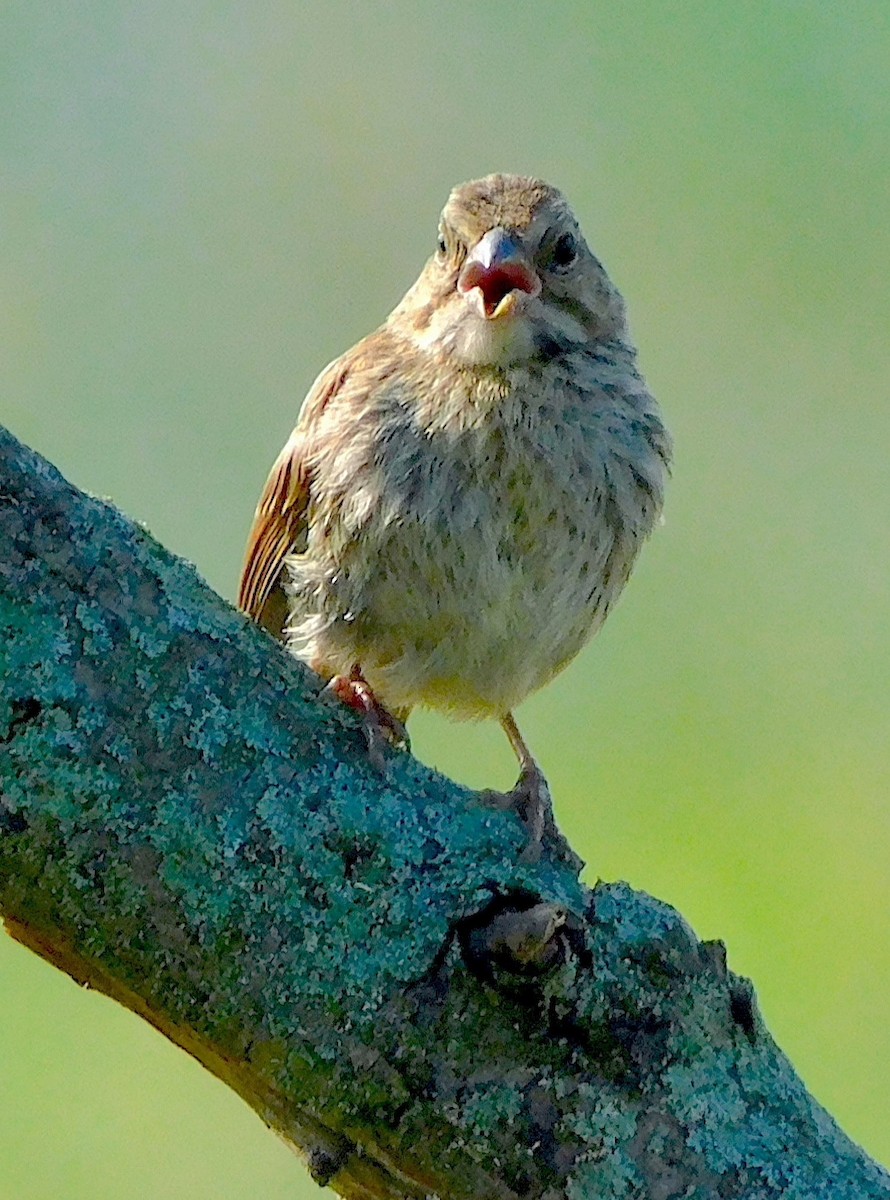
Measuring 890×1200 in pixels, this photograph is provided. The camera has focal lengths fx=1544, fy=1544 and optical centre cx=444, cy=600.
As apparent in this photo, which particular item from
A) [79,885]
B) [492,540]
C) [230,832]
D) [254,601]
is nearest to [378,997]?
[230,832]

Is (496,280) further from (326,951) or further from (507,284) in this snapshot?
(326,951)

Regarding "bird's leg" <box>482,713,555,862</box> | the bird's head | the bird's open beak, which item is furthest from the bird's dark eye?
"bird's leg" <box>482,713,555,862</box>

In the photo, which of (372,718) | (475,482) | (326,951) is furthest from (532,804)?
(475,482)

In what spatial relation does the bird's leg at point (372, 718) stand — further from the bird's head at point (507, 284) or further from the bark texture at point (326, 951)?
the bird's head at point (507, 284)

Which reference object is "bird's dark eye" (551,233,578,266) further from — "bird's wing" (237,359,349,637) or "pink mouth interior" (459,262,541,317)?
"bird's wing" (237,359,349,637)

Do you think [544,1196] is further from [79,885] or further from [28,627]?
[28,627]

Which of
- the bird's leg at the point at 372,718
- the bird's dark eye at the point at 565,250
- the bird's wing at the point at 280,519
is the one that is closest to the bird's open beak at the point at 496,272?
the bird's dark eye at the point at 565,250
